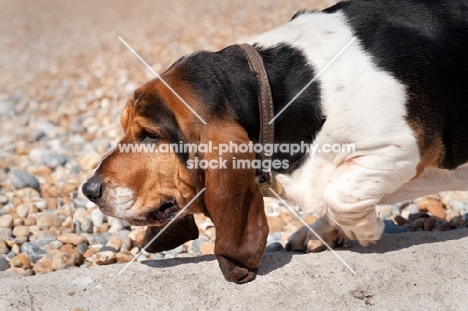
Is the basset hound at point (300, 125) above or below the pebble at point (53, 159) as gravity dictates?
above

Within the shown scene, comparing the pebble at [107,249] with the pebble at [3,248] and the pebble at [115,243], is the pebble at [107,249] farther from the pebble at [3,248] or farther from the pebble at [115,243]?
the pebble at [3,248]

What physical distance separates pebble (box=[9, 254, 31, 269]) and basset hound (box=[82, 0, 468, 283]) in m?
0.97

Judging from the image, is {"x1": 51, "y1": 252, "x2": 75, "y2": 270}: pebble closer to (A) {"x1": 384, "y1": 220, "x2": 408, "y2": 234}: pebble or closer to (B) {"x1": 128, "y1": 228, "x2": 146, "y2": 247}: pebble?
(B) {"x1": 128, "y1": 228, "x2": 146, "y2": 247}: pebble

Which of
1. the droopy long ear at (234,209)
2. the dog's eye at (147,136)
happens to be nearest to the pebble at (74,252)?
the dog's eye at (147,136)

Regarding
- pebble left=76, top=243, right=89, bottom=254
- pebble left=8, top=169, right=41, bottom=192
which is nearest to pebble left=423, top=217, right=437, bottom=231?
pebble left=76, top=243, right=89, bottom=254

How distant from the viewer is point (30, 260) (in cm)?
477

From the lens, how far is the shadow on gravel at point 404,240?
4316 mm

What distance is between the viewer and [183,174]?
388 cm

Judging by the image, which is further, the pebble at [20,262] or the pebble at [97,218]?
the pebble at [97,218]

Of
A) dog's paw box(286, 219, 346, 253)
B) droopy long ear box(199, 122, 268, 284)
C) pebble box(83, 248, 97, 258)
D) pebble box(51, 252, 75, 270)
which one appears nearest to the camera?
droopy long ear box(199, 122, 268, 284)

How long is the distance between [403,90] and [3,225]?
3.12m

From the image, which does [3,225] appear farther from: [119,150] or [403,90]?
[403,90]

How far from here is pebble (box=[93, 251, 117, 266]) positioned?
468 centimetres

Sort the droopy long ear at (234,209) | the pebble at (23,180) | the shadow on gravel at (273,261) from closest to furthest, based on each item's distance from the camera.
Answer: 1. the droopy long ear at (234,209)
2. the shadow on gravel at (273,261)
3. the pebble at (23,180)
